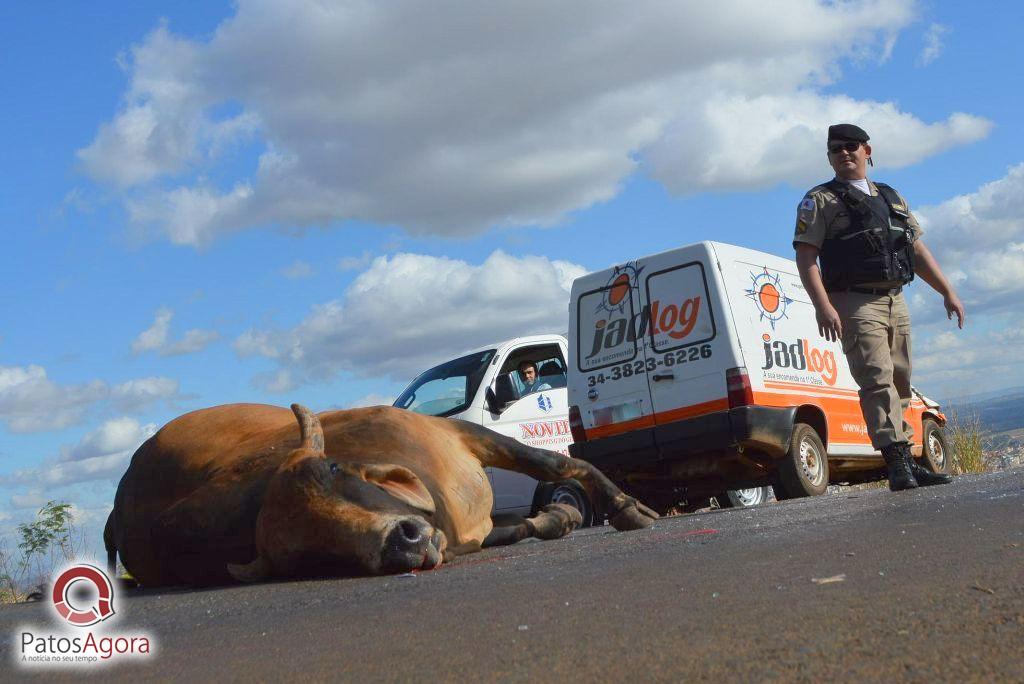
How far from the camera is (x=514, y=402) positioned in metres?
12.3

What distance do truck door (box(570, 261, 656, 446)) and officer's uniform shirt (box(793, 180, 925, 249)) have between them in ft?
10.2

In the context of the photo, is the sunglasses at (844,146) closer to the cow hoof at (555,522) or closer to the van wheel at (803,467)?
the cow hoof at (555,522)

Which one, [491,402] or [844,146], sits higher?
[844,146]

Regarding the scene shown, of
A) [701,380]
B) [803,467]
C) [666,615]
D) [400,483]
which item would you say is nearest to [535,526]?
[400,483]

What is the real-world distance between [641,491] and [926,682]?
9.44 m

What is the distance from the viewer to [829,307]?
762cm

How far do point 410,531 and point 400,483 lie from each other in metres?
0.58

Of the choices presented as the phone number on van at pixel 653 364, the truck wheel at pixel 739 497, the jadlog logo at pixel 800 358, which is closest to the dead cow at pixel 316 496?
the phone number on van at pixel 653 364

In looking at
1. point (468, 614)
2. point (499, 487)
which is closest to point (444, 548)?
point (468, 614)

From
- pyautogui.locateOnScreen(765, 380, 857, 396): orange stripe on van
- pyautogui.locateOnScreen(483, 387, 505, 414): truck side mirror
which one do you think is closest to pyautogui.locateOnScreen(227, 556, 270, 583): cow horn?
pyautogui.locateOnScreen(765, 380, 857, 396): orange stripe on van

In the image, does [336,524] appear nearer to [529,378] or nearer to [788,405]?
[788,405]

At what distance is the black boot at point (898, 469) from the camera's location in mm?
7770

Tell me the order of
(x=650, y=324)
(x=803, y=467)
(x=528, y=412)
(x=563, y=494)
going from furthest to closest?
1. (x=528, y=412)
2. (x=563, y=494)
3. (x=650, y=324)
4. (x=803, y=467)

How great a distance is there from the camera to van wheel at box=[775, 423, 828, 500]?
10.7 metres
